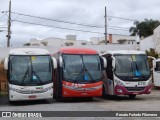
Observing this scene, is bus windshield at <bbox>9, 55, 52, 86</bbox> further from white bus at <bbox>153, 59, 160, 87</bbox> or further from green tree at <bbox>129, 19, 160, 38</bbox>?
green tree at <bbox>129, 19, 160, 38</bbox>

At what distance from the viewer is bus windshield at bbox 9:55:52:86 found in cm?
2072

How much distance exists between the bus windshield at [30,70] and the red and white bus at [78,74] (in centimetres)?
85

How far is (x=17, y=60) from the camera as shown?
21234 millimetres

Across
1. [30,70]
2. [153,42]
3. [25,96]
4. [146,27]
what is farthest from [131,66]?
[146,27]

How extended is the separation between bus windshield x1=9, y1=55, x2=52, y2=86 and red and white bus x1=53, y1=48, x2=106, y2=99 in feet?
2.78

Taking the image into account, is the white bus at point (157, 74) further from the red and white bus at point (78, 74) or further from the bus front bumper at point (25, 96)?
the bus front bumper at point (25, 96)

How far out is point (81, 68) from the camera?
22.0m

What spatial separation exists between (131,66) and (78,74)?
10.5 feet

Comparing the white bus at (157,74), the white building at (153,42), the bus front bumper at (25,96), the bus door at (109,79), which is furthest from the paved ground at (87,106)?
the white building at (153,42)

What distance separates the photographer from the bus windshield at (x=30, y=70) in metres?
20.7

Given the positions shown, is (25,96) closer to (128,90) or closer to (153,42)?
(128,90)

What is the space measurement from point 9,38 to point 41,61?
2941cm

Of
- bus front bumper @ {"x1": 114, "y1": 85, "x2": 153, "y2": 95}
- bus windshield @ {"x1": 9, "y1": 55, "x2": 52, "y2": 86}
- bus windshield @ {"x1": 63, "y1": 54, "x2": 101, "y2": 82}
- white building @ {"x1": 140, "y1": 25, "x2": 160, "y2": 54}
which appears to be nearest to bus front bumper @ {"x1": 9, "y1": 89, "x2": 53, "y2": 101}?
bus windshield @ {"x1": 9, "y1": 55, "x2": 52, "y2": 86}

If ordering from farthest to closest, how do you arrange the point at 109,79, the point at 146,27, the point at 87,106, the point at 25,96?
1. the point at 146,27
2. the point at 109,79
3. the point at 25,96
4. the point at 87,106
